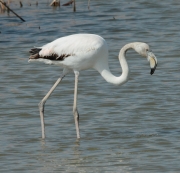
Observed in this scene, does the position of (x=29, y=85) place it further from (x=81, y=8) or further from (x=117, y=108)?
(x=81, y=8)

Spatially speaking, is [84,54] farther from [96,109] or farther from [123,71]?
[96,109]

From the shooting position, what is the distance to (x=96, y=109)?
34.2 feet

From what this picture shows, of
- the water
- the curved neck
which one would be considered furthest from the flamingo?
the water

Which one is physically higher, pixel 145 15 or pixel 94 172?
pixel 94 172

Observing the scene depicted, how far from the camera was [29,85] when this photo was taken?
12.1 metres

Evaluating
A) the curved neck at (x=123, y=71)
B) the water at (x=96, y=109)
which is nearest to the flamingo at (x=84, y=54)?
the curved neck at (x=123, y=71)

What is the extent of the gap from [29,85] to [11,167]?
13.7 feet

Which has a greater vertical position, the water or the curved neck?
the curved neck

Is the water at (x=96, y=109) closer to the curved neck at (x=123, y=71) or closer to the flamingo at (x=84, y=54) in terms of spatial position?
the flamingo at (x=84, y=54)

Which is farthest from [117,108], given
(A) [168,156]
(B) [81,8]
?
(B) [81,8]

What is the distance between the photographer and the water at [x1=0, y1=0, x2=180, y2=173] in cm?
826

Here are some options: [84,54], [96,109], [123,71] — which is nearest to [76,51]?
[84,54]

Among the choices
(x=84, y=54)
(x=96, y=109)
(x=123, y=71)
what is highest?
(x=84, y=54)

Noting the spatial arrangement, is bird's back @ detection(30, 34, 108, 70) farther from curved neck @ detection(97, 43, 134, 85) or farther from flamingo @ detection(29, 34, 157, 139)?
curved neck @ detection(97, 43, 134, 85)
